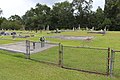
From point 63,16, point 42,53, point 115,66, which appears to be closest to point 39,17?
point 63,16

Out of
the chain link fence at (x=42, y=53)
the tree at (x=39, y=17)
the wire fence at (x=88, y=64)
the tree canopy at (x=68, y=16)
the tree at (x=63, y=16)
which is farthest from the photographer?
the tree at (x=39, y=17)

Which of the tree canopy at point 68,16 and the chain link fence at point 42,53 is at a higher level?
the tree canopy at point 68,16

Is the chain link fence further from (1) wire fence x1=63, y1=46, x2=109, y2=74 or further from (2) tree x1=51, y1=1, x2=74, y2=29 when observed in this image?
(2) tree x1=51, y1=1, x2=74, y2=29

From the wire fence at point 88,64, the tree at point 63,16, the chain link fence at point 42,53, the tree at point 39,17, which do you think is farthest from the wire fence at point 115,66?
the tree at point 39,17

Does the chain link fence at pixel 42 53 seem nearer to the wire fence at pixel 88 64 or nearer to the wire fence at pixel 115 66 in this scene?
the wire fence at pixel 88 64

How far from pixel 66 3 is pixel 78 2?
18.5 feet

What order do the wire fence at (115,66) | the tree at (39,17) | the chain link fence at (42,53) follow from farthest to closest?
the tree at (39,17) → the chain link fence at (42,53) → the wire fence at (115,66)

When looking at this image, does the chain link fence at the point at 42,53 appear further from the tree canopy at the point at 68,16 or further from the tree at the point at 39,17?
the tree at the point at 39,17

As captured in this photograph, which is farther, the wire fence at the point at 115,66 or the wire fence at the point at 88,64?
the wire fence at the point at 88,64

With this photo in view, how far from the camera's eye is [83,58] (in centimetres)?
1314

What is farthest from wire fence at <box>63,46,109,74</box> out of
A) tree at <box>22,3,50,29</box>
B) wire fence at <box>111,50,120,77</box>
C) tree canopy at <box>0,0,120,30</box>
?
tree at <box>22,3,50,29</box>

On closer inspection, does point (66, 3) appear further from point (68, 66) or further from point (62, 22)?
point (68, 66)

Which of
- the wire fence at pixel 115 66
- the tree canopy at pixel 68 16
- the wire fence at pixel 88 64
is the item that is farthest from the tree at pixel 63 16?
the wire fence at pixel 115 66

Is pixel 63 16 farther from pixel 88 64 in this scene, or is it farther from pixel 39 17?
pixel 88 64
